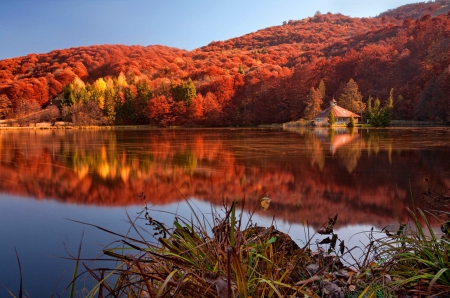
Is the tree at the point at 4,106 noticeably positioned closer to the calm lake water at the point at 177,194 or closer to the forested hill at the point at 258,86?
the forested hill at the point at 258,86

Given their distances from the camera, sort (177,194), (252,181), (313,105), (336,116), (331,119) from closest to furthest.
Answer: (177,194), (252,181), (331,119), (336,116), (313,105)

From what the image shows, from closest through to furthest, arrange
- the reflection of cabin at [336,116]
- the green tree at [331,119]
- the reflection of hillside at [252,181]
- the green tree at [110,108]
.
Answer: the reflection of hillside at [252,181], the green tree at [331,119], the reflection of cabin at [336,116], the green tree at [110,108]

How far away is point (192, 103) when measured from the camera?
44812 mm

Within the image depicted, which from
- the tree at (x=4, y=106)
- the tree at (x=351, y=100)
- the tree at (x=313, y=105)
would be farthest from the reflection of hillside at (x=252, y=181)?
the tree at (x=4, y=106)

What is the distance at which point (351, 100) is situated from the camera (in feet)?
123

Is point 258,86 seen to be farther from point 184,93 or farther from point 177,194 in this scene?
point 177,194

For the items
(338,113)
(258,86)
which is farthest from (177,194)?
(258,86)

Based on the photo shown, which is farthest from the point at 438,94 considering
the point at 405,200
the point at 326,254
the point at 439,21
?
the point at 326,254

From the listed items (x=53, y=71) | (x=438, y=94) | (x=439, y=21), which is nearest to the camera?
(x=438, y=94)

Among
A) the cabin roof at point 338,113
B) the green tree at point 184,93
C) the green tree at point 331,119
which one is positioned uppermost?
the green tree at point 184,93

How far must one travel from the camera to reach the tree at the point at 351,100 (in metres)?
37.3

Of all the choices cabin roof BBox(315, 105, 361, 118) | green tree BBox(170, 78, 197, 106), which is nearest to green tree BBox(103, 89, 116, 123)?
green tree BBox(170, 78, 197, 106)

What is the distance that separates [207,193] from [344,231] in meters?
2.30

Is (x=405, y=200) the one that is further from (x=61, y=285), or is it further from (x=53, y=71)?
(x=53, y=71)
